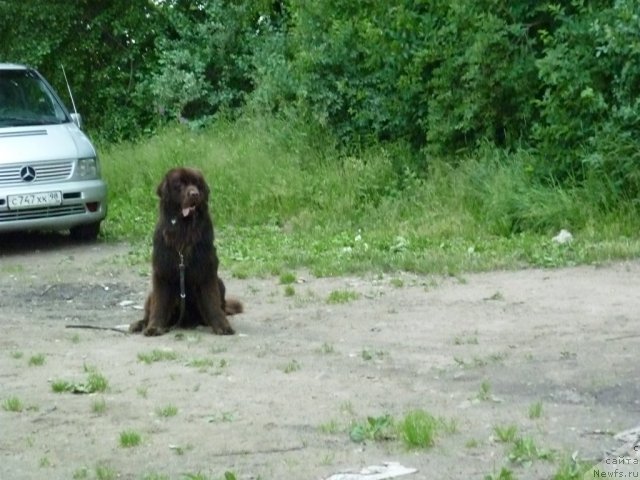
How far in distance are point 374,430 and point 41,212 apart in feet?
29.2

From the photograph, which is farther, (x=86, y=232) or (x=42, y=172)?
(x=86, y=232)

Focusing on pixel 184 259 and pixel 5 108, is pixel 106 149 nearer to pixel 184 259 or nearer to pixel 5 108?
pixel 5 108

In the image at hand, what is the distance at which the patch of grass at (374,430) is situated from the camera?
6.29 meters

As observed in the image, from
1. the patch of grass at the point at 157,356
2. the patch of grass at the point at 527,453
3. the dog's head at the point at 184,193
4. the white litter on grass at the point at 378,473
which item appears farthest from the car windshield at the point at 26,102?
the patch of grass at the point at 527,453

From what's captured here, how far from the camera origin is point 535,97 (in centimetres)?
1603

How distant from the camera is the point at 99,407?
7188 mm

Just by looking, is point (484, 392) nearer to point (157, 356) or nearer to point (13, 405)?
point (157, 356)

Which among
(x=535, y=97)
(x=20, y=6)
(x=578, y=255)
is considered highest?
(x=20, y=6)

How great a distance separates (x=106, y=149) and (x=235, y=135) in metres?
2.98

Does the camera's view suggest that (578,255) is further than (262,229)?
No

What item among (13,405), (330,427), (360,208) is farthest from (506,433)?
(360,208)

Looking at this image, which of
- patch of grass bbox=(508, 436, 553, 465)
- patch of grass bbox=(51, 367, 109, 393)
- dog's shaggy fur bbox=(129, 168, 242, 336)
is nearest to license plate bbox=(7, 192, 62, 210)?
dog's shaggy fur bbox=(129, 168, 242, 336)

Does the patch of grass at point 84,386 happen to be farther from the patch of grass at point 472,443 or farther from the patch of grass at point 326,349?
the patch of grass at point 472,443

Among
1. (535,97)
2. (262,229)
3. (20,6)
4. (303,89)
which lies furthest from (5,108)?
(20,6)
